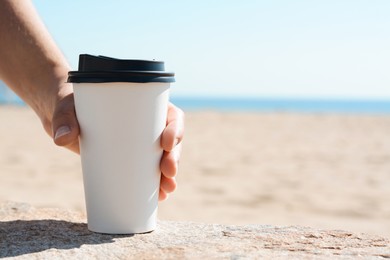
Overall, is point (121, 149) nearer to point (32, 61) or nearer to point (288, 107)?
point (32, 61)

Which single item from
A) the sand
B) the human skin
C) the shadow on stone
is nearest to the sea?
the sand

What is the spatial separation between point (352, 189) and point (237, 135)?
5.01 metres

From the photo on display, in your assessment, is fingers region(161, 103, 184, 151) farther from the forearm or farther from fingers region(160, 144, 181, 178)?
the forearm

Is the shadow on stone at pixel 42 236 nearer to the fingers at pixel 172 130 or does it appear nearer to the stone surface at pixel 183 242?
the stone surface at pixel 183 242

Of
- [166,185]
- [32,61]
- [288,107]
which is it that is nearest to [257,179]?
[32,61]

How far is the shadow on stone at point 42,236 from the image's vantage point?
138 cm

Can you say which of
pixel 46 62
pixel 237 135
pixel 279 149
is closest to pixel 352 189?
pixel 279 149

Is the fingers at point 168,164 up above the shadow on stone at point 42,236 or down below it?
above

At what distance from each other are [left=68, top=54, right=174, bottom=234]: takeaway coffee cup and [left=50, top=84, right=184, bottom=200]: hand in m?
0.02

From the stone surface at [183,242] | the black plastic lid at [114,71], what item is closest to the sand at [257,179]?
the stone surface at [183,242]

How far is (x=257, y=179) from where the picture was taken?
19.5ft

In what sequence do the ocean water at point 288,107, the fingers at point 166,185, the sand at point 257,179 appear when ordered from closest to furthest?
the fingers at point 166,185, the sand at point 257,179, the ocean water at point 288,107

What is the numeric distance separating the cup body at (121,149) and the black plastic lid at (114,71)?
2 cm

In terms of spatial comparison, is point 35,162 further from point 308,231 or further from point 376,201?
point 308,231
